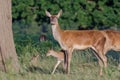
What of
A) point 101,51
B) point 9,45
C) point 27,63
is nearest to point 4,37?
point 9,45

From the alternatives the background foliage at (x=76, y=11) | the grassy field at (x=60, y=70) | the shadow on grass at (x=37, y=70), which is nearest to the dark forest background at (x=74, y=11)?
the background foliage at (x=76, y=11)

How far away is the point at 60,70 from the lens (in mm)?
14398

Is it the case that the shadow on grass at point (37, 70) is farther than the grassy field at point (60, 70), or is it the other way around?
the shadow on grass at point (37, 70)

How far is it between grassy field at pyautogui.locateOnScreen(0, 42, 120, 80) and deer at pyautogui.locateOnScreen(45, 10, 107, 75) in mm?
325

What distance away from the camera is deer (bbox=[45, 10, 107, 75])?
14.2 m

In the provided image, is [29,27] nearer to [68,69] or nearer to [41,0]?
[41,0]

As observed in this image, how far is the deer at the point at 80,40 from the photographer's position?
46.7 ft

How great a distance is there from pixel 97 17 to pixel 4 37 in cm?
677

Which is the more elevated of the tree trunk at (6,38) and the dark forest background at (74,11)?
the tree trunk at (6,38)

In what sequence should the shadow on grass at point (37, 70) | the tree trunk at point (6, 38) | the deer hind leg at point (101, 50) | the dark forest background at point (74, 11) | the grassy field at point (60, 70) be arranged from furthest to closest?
the dark forest background at point (74, 11) → the deer hind leg at point (101, 50) → the shadow on grass at point (37, 70) → the tree trunk at point (6, 38) → the grassy field at point (60, 70)

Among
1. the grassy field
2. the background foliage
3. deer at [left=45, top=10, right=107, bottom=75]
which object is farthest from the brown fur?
the background foliage

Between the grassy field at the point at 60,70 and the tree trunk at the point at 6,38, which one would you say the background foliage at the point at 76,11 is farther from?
the tree trunk at the point at 6,38

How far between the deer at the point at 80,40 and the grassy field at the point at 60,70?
12.8 inches

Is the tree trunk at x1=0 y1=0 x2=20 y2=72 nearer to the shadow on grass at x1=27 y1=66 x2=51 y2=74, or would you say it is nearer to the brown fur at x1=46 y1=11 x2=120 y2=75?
the shadow on grass at x1=27 y1=66 x2=51 y2=74
